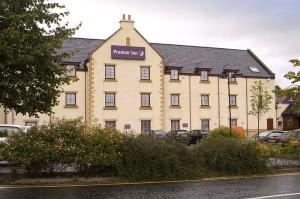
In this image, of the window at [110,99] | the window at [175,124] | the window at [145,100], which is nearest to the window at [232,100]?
the window at [175,124]

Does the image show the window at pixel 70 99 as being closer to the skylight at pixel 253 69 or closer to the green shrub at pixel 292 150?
the skylight at pixel 253 69

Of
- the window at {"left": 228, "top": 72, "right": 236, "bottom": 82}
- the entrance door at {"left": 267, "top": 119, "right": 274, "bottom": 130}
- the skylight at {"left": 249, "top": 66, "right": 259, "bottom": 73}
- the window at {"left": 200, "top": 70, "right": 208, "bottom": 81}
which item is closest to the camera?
the window at {"left": 228, "top": 72, "right": 236, "bottom": 82}

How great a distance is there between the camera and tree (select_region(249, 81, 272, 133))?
57031mm

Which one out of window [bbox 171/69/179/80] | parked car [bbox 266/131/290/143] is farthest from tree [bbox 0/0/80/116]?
window [bbox 171/69/179/80]

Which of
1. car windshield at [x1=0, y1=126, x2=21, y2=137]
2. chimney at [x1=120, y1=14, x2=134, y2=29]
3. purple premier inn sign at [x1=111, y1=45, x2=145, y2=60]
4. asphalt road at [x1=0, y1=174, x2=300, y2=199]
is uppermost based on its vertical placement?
chimney at [x1=120, y1=14, x2=134, y2=29]

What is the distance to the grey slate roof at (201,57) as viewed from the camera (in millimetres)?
56469

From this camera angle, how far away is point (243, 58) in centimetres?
6469

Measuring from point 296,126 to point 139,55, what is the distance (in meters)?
24.0

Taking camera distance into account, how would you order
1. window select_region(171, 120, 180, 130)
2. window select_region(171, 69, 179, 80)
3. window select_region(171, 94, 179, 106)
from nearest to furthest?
window select_region(171, 120, 180, 130) → window select_region(171, 94, 179, 106) → window select_region(171, 69, 179, 80)

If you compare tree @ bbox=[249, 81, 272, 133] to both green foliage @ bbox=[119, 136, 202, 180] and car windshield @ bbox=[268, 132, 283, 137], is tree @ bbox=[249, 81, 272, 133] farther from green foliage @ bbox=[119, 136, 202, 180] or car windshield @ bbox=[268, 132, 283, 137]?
green foliage @ bbox=[119, 136, 202, 180]

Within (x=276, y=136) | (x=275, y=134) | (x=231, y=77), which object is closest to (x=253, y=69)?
(x=231, y=77)

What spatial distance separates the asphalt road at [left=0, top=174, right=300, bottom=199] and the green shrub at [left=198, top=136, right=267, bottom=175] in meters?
2.07

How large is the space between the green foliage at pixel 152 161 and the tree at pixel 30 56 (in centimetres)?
391

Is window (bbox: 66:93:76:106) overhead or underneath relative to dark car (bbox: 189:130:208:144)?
overhead
